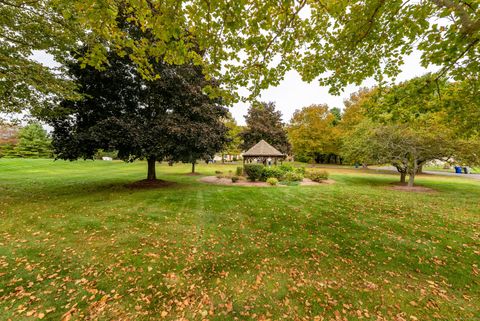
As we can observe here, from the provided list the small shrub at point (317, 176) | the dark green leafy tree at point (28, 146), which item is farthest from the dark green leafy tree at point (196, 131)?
the dark green leafy tree at point (28, 146)

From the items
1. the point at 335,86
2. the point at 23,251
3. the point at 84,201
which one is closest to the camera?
the point at 23,251

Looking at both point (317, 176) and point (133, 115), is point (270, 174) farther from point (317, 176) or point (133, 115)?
point (133, 115)

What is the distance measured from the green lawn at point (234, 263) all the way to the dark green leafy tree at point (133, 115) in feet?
12.4

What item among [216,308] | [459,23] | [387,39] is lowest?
[216,308]

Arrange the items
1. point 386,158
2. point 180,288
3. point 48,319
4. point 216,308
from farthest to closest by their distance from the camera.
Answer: point 386,158
point 180,288
point 216,308
point 48,319

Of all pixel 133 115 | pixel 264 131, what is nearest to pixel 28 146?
pixel 133 115

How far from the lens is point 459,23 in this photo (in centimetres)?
438

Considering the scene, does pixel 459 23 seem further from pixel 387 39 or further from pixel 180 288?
pixel 180 288

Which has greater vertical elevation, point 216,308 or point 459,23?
point 459,23

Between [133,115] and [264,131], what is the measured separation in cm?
3685

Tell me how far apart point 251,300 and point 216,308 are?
0.72 m

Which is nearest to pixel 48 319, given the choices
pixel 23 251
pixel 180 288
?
pixel 180 288

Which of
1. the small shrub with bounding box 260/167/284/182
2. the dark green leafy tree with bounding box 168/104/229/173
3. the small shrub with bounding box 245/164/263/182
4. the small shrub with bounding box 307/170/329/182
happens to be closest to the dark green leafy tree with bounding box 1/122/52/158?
the dark green leafy tree with bounding box 168/104/229/173

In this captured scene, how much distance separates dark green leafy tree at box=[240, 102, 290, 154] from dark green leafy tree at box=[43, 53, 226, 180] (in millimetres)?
34364
